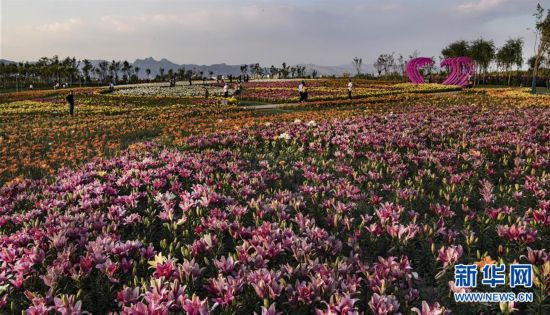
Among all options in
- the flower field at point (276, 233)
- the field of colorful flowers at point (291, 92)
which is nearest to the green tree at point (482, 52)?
the field of colorful flowers at point (291, 92)

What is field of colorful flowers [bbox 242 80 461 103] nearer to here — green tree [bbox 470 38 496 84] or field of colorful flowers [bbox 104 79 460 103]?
field of colorful flowers [bbox 104 79 460 103]

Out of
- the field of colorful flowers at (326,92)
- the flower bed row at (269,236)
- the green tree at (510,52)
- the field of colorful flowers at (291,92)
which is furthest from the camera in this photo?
the green tree at (510,52)

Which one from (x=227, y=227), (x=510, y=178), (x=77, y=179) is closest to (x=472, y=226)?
(x=510, y=178)

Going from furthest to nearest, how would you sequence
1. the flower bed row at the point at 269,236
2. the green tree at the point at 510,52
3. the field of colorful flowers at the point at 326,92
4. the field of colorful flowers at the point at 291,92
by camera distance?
the green tree at the point at 510,52 < the field of colorful flowers at the point at 291,92 < the field of colorful flowers at the point at 326,92 < the flower bed row at the point at 269,236

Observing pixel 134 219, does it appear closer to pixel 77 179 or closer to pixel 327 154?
pixel 77 179

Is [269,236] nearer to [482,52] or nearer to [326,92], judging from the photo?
[326,92]

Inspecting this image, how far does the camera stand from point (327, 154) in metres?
9.50

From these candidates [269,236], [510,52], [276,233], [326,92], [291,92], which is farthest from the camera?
[510,52]

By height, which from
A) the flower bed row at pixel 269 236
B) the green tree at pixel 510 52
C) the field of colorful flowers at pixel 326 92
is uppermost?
the green tree at pixel 510 52

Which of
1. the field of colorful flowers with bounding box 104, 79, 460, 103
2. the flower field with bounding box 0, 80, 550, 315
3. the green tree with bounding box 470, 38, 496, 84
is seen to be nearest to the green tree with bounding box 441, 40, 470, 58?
the green tree with bounding box 470, 38, 496, 84

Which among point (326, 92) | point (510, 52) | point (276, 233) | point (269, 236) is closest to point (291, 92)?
point (326, 92)

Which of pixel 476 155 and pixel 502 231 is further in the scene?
pixel 476 155

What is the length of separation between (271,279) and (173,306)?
821 mm

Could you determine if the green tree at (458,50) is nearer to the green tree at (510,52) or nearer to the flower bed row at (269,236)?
the green tree at (510,52)
